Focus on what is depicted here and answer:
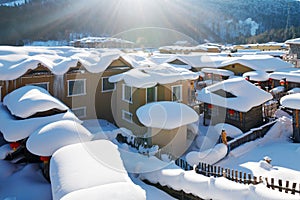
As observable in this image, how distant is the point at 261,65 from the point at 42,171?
2088cm

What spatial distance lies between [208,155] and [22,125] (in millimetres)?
7094

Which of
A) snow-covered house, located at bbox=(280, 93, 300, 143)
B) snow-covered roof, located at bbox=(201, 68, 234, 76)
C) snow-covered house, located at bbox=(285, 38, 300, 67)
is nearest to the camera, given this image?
snow-covered house, located at bbox=(280, 93, 300, 143)

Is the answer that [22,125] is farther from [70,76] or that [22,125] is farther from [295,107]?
[295,107]

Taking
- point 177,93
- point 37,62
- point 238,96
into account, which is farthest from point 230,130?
point 37,62

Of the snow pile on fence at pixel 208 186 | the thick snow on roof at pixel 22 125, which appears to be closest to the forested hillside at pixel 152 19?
the thick snow on roof at pixel 22 125

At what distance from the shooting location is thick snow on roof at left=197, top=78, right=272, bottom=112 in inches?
548

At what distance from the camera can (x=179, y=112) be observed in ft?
37.2

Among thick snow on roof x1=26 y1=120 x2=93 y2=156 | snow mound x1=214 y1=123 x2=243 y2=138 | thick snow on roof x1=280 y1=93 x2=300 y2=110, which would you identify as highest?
thick snow on roof x1=280 y1=93 x2=300 y2=110

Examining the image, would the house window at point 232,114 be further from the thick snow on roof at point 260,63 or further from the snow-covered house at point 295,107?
the thick snow on roof at point 260,63

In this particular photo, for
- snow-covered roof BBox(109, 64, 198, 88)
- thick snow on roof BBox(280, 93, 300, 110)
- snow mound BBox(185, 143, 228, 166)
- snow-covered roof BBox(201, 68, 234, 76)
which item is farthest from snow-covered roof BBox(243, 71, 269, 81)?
snow mound BBox(185, 143, 228, 166)

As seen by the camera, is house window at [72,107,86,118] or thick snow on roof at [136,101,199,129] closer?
thick snow on roof at [136,101,199,129]

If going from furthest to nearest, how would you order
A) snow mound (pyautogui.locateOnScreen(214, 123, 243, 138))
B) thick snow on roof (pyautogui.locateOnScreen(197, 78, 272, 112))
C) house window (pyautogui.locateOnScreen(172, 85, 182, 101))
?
house window (pyautogui.locateOnScreen(172, 85, 182, 101))
thick snow on roof (pyautogui.locateOnScreen(197, 78, 272, 112))
snow mound (pyautogui.locateOnScreen(214, 123, 243, 138))

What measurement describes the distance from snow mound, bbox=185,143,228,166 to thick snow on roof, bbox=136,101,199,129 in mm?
1333

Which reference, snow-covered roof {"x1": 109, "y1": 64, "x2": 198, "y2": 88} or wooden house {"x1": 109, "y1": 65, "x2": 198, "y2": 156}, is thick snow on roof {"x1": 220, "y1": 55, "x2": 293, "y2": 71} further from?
snow-covered roof {"x1": 109, "y1": 64, "x2": 198, "y2": 88}
